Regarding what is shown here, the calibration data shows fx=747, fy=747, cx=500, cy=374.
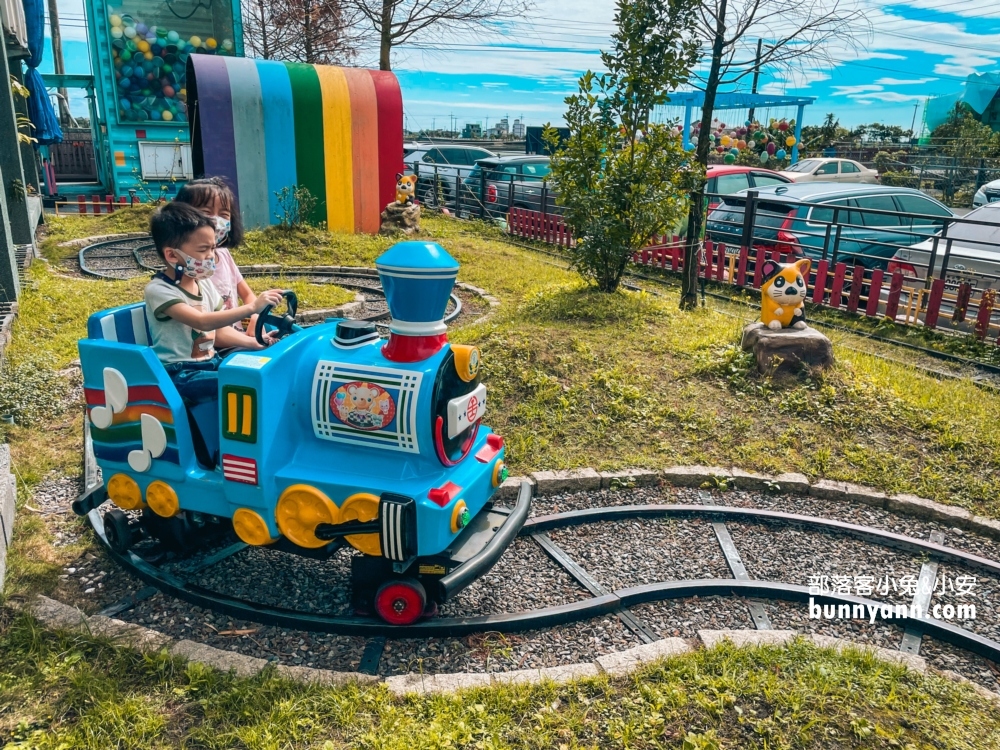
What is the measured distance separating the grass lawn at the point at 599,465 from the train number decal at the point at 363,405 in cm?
102

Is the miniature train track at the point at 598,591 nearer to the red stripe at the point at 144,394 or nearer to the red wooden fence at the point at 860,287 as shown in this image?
the red stripe at the point at 144,394

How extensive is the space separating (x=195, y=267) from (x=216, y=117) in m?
9.55

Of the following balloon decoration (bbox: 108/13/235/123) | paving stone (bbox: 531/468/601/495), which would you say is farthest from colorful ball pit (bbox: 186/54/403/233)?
paving stone (bbox: 531/468/601/495)

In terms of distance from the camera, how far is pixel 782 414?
5449mm

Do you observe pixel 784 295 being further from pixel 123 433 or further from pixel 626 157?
pixel 123 433

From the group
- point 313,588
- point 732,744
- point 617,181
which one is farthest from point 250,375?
point 617,181

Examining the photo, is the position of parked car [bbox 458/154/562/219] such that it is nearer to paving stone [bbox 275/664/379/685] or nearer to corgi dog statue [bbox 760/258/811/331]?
corgi dog statue [bbox 760/258/811/331]

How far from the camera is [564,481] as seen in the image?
467 cm

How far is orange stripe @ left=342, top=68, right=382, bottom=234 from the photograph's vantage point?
13055 mm

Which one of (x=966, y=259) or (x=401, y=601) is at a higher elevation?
(x=966, y=259)

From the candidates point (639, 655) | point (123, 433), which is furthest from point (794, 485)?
point (123, 433)

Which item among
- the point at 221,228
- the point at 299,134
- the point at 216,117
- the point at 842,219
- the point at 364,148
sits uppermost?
the point at 216,117

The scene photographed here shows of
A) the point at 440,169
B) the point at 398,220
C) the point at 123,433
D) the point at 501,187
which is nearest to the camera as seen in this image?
the point at 123,433

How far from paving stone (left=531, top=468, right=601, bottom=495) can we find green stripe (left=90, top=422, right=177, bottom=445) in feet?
7.23
